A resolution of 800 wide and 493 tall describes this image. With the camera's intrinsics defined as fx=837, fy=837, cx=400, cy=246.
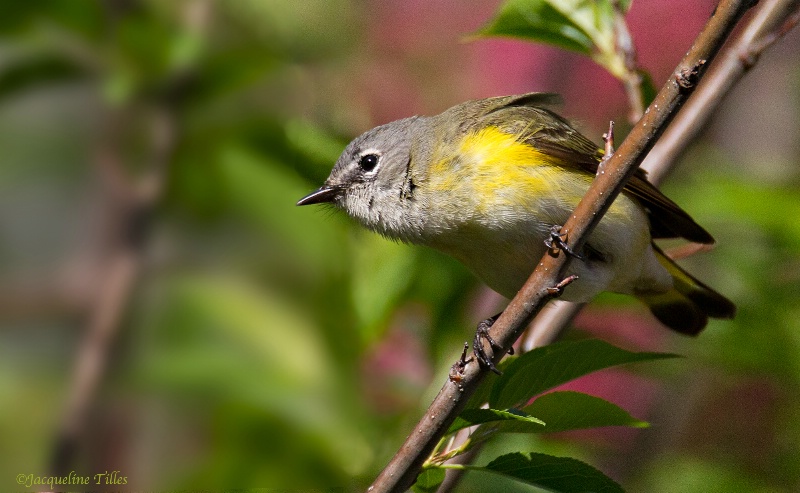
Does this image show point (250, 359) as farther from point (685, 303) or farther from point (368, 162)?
point (685, 303)

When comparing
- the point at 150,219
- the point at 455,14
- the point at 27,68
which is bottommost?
the point at 150,219

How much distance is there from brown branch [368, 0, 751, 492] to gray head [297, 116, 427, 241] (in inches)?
32.7

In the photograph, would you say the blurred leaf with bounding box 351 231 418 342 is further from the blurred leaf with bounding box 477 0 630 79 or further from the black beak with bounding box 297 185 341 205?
the blurred leaf with bounding box 477 0 630 79

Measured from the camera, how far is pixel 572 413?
4.75 feet

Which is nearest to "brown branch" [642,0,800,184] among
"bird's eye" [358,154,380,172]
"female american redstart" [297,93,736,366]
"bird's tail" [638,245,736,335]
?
Result: "female american redstart" [297,93,736,366]

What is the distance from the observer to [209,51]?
2393 mm

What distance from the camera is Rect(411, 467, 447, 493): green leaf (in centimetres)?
140

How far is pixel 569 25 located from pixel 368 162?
67cm

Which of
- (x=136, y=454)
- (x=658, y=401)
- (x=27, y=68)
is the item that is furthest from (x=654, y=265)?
(x=27, y=68)

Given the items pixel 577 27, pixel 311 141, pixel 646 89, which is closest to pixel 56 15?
pixel 311 141

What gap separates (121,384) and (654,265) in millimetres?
1478

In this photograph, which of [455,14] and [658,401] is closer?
[658,401]

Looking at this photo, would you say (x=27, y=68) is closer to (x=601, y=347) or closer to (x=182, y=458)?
(x=182, y=458)

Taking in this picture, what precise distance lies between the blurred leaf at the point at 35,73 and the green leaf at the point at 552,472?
1.64 meters
